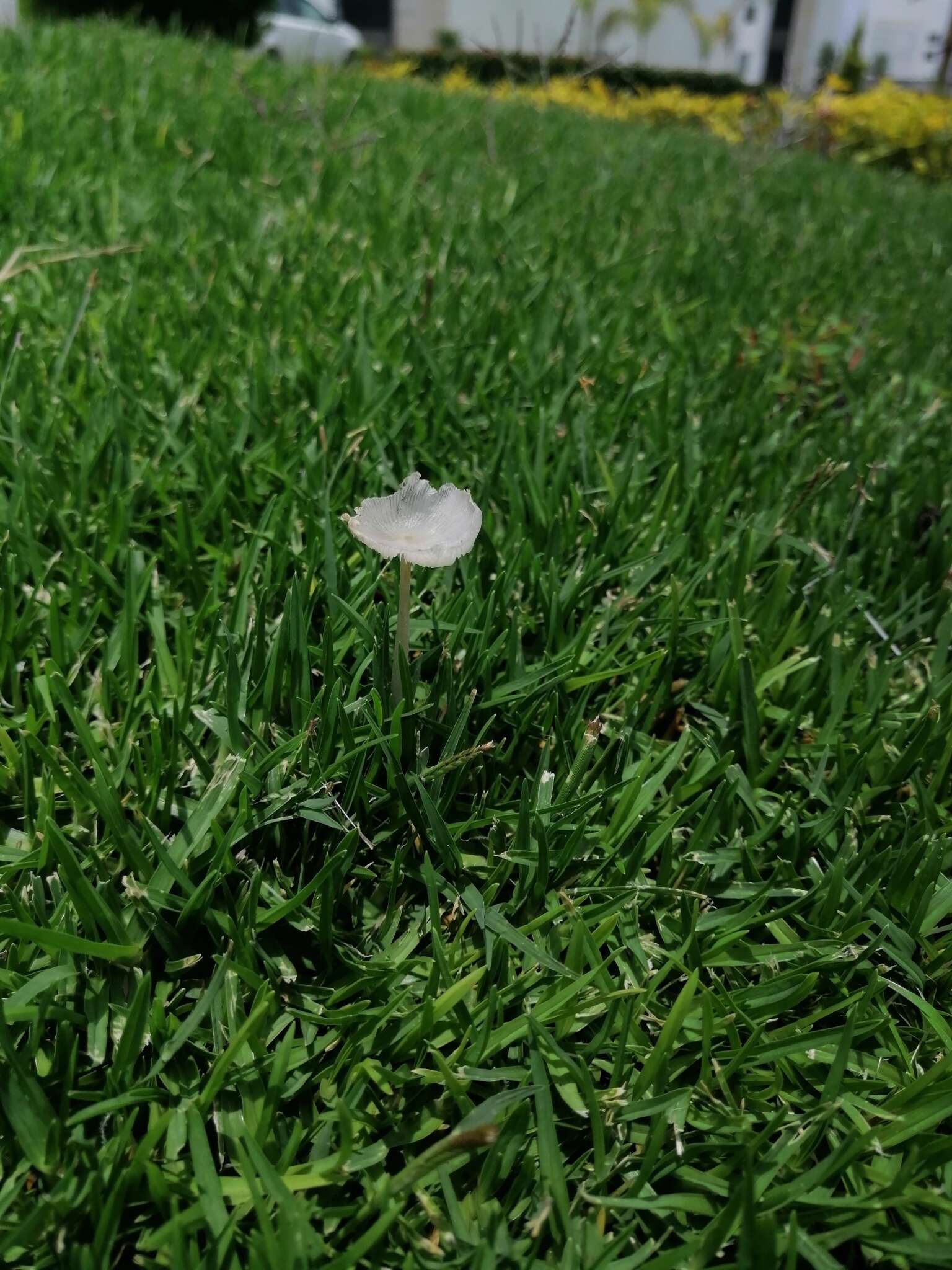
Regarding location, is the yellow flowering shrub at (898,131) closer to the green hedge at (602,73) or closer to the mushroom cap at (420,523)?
the green hedge at (602,73)

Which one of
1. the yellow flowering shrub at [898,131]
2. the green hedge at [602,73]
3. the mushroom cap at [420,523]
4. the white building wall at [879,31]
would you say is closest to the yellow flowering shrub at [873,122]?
the yellow flowering shrub at [898,131]

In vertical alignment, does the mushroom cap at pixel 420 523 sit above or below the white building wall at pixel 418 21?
below

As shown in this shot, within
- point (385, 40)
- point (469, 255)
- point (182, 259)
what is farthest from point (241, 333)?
point (385, 40)

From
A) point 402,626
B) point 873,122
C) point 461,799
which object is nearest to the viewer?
point 402,626

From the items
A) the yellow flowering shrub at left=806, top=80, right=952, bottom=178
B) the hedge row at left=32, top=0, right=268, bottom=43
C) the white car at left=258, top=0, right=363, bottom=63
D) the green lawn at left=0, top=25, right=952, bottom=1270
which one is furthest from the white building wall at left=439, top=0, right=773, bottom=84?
the green lawn at left=0, top=25, right=952, bottom=1270

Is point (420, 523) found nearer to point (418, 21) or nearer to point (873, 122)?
point (873, 122)

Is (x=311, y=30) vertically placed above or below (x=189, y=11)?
above

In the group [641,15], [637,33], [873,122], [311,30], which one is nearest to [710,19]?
[637,33]
